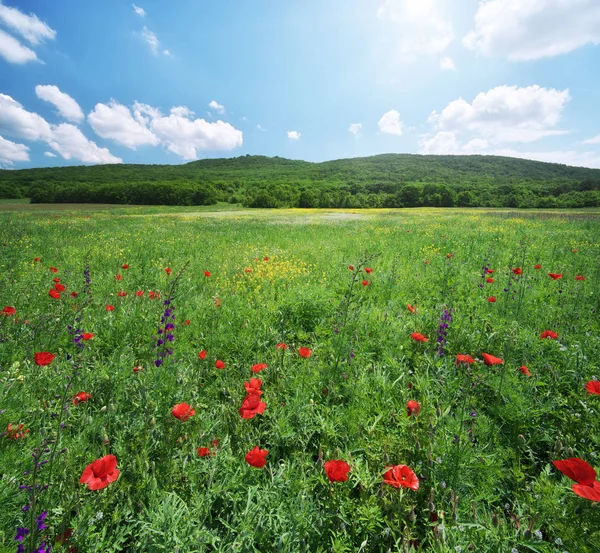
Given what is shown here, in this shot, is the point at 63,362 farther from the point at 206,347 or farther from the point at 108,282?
the point at 108,282

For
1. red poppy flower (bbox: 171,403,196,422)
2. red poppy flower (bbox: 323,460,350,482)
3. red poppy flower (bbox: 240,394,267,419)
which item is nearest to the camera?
red poppy flower (bbox: 323,460,350,482)

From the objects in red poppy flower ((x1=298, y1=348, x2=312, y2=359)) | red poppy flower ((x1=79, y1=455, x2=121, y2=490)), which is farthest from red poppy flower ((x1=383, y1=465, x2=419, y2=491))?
red poppy flower ((x1=79, y1=455, x2=121, y2=490))

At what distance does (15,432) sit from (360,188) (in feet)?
315

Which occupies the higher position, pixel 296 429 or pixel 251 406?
pixel 251 406

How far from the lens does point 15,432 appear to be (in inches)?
74.2

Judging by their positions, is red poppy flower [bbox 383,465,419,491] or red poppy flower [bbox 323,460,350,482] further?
red poppy flower [bbox 383,465,419,491]

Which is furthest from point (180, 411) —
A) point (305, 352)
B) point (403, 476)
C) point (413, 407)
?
point (413, 407)

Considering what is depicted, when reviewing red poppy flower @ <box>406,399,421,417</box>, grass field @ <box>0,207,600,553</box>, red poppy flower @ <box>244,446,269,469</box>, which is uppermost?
red poppy flower @ <box>244,446,269,469</box>

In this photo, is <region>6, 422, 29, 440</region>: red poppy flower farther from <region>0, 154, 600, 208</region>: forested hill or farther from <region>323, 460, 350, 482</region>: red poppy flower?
<region>0, 154, 600, 208</region>: forested hill

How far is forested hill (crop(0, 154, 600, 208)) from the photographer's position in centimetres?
7338

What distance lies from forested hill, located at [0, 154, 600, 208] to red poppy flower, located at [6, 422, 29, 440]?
74.6 m

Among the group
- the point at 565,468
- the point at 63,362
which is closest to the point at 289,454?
the point at 565,468

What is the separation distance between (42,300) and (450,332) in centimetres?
605

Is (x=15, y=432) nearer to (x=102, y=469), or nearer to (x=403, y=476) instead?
(x=102, y=469)
